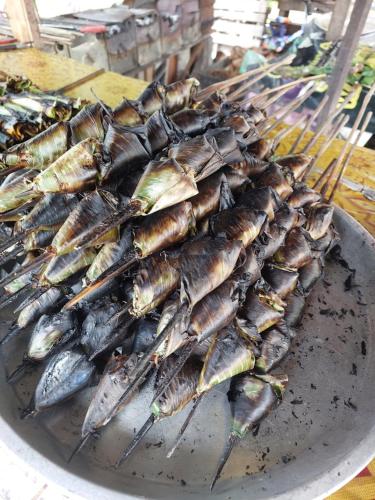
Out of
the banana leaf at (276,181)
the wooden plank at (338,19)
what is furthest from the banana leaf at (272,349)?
the wooden plank at (338,19)

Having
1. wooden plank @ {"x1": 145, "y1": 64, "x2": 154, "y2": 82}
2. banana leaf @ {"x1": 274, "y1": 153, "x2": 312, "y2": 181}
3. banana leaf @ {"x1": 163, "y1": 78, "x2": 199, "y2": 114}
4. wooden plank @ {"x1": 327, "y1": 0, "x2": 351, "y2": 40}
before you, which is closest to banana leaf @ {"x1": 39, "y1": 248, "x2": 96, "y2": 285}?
banana leaf @ {"x1": 163, "y1": 78, "x2": 199, "y2": 114}

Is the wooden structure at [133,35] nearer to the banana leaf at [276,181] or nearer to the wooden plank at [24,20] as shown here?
the wooden plank at [24,20]

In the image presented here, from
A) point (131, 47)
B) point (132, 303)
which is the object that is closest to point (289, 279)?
point (132, 303)

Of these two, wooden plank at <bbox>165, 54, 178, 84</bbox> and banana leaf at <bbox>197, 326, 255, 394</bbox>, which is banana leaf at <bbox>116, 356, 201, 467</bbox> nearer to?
banana leaf at <bbox>197, 326, 255, 394</bbox>

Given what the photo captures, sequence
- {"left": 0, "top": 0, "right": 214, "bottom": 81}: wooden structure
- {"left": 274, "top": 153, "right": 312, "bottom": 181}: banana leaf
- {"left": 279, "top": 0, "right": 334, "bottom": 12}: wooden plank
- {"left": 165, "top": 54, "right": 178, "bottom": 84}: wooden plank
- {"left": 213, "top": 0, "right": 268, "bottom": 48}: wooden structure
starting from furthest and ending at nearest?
{"left": 213, "top": 0, "right": 268, "bottom": 48}: wooden structure → {"left": 165, "top": 54, "right": 178, "bottom": 84}: wooden plank → {"left": 279, "top": 0, "right": 334, "bottom": 12}: wooden plank → {"left": 0, "top": 0, "right": 214, "bottom": 81}: wooden structure → {"left": 274, "top": 153, "right": 312, "bottom": 181}: banana leaf

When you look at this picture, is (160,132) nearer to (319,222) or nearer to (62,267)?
(62,267)
